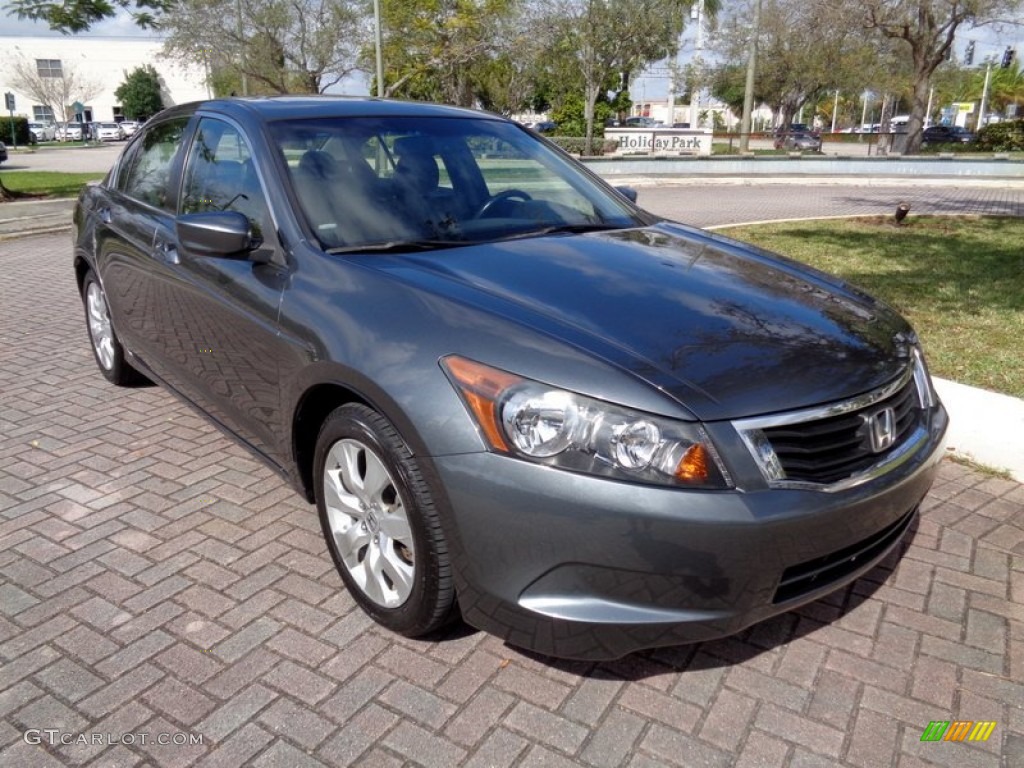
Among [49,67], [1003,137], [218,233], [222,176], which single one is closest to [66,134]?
[49,67]

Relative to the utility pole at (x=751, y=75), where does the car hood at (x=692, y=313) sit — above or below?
below

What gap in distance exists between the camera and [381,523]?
2605 mm

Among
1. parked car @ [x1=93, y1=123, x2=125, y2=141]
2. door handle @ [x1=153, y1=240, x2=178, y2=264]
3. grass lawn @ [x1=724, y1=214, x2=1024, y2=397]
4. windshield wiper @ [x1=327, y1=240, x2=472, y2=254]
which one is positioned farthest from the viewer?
parked car @ [x1=93, y1=123, x2=125, y2=141]

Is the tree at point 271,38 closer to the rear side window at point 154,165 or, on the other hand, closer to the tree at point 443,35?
the tree at point 443,35

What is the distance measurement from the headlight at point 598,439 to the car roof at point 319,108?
1925mm

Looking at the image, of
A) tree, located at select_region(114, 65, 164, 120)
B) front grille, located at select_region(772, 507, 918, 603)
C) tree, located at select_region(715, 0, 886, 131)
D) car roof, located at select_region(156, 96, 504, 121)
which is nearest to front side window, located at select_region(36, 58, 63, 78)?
tree, located at select_region(114, 65, 164, 120)

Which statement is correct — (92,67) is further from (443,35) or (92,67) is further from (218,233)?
(218,233)

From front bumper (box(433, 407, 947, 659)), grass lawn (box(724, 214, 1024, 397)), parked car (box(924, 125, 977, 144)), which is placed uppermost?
front bumper (box(433, 407, 947, 659))

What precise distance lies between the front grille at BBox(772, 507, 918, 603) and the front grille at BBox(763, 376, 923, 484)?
0.24 m

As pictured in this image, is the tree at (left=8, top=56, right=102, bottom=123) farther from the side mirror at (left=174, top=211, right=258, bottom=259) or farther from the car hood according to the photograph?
the car hood

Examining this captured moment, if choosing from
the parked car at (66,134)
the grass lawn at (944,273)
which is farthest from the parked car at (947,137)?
the parked car at (66,134)

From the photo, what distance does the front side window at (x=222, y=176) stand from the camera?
10.6 feet

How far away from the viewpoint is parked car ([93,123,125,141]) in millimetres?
60750

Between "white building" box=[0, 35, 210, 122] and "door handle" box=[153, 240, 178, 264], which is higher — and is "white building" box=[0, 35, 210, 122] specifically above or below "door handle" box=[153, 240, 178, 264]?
above
